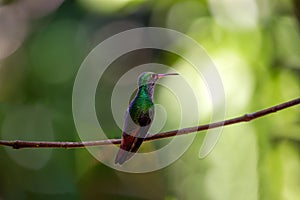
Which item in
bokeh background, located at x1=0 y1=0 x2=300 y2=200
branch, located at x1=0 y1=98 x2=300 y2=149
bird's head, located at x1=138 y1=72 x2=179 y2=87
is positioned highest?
branch, located at x1=0 y1=98 x2=300 y2=149

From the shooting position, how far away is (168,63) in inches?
89.1

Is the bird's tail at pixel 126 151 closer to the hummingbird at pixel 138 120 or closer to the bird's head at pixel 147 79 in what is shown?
the hummingbird at pixel 138 120

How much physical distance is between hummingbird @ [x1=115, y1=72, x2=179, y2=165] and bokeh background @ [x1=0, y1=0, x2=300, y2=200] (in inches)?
11.3

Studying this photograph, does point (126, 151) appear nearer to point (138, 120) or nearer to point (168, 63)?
point (138, 120)

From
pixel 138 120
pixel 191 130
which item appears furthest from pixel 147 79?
pixel 191 130

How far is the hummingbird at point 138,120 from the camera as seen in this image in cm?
131

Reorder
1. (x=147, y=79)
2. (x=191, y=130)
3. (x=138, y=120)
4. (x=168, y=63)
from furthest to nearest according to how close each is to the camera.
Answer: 1. (x=168, y=63)
2. (x=147, y=79)
3. (x=138, y=120)
4. (x=191, y=130)

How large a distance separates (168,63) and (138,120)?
2.59 feet

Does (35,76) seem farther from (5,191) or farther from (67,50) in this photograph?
(5,191)

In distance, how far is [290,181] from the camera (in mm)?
1711

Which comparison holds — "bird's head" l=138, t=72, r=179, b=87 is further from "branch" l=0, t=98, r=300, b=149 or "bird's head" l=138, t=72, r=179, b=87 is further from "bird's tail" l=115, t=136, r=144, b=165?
"branch" l=0, t=98, r=300, b=149

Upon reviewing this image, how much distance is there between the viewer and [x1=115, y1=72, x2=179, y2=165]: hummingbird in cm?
131

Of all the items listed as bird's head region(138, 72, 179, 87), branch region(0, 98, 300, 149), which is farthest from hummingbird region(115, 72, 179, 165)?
branch region(0, 98, 300, 149)

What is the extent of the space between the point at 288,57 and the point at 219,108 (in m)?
0.29
